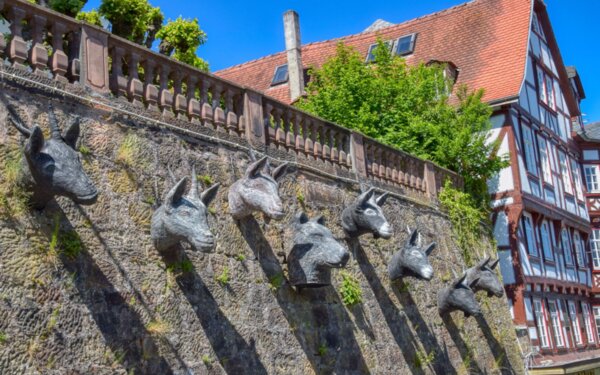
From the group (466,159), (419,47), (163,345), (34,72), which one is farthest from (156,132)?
(419,47)

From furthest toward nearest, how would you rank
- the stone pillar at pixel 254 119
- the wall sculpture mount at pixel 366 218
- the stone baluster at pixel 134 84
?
the wall sculpture mount at pixel 366 218
the stone pillar at pixel 254 119
the stone baluster at pixel 134 84

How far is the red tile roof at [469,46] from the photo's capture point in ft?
77.5

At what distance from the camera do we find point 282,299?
32.7 ft

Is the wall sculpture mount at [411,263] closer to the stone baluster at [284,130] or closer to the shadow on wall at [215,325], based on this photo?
the stone baluster at [284,130]

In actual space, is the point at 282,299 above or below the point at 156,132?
below

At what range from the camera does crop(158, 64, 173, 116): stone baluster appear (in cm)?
904

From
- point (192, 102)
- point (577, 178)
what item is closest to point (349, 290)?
point (192, 102)

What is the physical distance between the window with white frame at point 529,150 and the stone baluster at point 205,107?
599 inches

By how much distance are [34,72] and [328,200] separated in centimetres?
559

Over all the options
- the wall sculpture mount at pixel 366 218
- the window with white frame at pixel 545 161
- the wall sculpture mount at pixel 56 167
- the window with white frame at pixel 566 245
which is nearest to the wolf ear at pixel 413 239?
the wall sculpture mount at pixel 366 218

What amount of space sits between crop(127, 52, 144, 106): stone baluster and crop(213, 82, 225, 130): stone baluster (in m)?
1.34

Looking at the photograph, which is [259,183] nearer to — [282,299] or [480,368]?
[282,299]

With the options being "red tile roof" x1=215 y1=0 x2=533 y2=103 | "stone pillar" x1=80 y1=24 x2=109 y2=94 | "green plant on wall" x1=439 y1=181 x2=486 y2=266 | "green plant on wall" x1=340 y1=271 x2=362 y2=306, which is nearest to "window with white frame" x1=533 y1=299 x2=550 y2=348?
"green plant on wall" x1=439 y1=181 x2=486 y2=266

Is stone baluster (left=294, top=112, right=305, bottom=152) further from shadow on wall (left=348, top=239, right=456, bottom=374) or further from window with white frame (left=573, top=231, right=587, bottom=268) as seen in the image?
window with white frame (left=573, top=231, right=587, bottom=268)
